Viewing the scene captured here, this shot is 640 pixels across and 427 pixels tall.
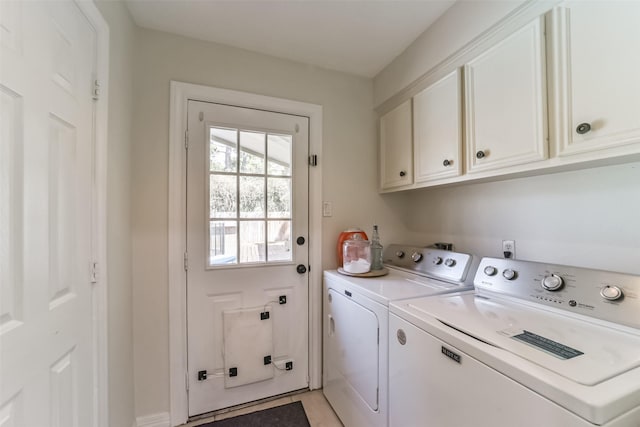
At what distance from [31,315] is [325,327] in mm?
1561

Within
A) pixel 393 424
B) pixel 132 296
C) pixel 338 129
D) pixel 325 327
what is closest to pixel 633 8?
pixel 338 129

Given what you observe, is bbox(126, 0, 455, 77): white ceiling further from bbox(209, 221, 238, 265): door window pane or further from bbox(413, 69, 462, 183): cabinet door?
bbox(209, 221, 238, 265): door window pane

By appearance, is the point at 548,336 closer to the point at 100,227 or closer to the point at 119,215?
the point at 100,227

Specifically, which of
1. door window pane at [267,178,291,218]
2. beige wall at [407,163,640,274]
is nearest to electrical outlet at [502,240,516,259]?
beige wall at [407,163,640,274]

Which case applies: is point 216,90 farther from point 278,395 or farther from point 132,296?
point 278,395

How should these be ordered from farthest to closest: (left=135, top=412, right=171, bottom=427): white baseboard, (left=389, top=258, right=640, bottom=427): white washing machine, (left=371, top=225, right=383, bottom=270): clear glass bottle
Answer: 1. (left=371, top=225, right=383, bottom=270): clear glass bottle
2. (left=135, top=412, right=171, bottom=427): white baseboard
3. (left=389, top=258, right=640, bottom=427): white washing machine

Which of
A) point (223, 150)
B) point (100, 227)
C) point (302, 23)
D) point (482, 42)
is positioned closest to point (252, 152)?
point (223, 150)

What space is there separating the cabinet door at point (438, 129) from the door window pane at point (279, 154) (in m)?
0.91

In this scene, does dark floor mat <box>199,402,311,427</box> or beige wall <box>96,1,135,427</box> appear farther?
dark floor mat <box>199,402,311,427</box>

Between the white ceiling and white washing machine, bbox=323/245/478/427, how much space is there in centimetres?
143

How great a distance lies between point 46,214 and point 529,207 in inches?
83.3

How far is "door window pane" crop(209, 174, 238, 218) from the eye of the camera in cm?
172

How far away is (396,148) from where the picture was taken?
1.96 m

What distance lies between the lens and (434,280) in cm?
158
